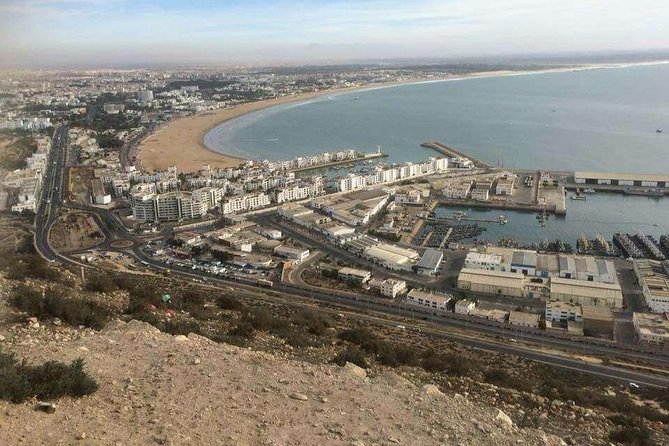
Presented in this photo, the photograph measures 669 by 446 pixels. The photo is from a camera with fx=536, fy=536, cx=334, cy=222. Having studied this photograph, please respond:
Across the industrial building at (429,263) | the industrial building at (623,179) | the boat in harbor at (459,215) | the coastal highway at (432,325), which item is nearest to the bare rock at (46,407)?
the coastal highway at (432,325)

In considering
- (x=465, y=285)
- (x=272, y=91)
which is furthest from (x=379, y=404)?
(x=272, y=91)

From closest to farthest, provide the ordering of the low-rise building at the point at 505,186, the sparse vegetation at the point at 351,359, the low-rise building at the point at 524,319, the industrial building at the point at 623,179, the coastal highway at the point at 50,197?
1. the sparse vegetation at the point at 351,359
2. the low-rise building at the point at 524,319
3. the coastal highway at the point at 50,197
4. the low-rise building at the point at 505,186
5. the industrial building at the point at 623,179

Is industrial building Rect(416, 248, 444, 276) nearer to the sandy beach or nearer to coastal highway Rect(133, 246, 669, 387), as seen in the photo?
coastal highway Rect(133, 246, 669, 387)

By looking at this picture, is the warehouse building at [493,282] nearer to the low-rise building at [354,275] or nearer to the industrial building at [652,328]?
the low-rise building at [354,275]

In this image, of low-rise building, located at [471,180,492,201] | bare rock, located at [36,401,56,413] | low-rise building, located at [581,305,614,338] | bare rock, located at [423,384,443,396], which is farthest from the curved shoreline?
bare rock, located at [36,401,56,413]

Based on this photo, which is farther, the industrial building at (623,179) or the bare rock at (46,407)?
the industrial building at (623,179)

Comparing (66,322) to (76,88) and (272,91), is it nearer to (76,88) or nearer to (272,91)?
(272,91)

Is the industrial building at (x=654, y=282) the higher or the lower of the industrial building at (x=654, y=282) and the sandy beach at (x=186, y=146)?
the lower

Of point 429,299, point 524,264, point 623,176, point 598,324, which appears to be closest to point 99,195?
point 429,299
